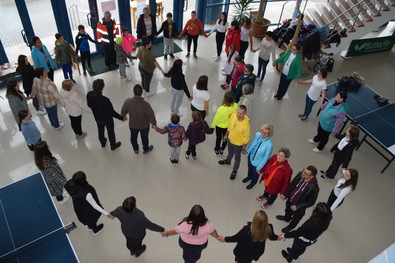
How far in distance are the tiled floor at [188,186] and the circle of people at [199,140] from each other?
0.64ft

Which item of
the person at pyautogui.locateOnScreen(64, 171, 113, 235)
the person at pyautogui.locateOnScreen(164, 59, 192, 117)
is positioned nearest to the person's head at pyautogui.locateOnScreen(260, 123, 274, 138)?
the person at pyautogui.locateOnScreen(164, 59, 192, 117)

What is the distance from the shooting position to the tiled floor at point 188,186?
4719 millimetres

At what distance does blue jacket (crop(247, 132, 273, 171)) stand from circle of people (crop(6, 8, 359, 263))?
0.05 ft

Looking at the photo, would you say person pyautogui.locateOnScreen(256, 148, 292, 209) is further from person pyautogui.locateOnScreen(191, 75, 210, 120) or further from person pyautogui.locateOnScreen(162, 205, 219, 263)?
person pyautogui.locateOnScreen(191, 75, 210, 120)

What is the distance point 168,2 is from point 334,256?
327 inches

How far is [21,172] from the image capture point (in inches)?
218

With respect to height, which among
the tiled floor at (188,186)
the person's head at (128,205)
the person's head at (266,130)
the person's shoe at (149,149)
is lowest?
the tiled floor at (188,186)

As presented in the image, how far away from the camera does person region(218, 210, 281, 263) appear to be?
10.7ft

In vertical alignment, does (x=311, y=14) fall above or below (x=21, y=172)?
above

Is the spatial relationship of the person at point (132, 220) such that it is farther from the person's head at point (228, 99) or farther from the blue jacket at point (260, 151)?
the person's head at point (228, 99)

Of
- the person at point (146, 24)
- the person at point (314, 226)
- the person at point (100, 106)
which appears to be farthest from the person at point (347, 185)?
the person at point (146, 24)

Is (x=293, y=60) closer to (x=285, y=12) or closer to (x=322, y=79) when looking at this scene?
→ (x=322, y=79)

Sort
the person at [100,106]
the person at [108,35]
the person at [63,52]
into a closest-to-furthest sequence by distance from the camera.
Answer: the person at [100,106] < the person at [63,52] < the person at [108,35]

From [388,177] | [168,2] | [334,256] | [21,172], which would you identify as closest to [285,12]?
[168,2]
